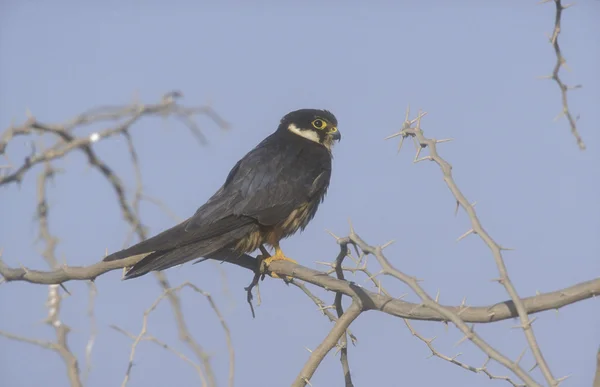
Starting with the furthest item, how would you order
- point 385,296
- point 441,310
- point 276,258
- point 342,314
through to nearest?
point 276,258
point 342,314
point 385,296
point 441,310

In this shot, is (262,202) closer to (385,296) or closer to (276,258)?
(276,258)

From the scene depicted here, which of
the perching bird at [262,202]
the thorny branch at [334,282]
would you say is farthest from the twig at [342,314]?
the perching bird at [262,202]

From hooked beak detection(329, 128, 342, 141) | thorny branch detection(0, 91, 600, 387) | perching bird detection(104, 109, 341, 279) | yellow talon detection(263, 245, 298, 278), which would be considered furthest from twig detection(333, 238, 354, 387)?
hooked beak detection(329, 128, 342, 141)

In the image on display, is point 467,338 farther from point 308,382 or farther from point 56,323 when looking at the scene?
point 56,323

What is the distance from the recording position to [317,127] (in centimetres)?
564

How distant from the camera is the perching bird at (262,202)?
4117 millimetres

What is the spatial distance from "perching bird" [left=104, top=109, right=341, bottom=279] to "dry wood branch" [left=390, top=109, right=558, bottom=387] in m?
1.43

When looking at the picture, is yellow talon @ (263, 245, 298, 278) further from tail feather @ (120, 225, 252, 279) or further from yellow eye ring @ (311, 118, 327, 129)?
yellow eye ring @ (311, 118, 327, 129)

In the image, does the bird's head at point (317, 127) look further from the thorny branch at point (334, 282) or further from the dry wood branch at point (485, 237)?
the dry wood branch at point (485, 237)

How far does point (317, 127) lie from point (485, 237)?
3.15m

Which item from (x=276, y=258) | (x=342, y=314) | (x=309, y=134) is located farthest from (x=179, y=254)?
(x=309, y=134)

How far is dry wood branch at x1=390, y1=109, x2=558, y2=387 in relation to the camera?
2.29m

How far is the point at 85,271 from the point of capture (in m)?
3.68

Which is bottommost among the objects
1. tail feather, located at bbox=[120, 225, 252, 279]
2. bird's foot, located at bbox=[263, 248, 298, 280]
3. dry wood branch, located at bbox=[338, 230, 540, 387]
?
dry wood branch, located at bbox=[338, 230, 540, 387]
